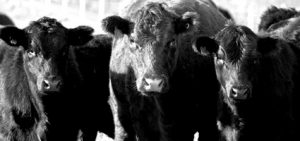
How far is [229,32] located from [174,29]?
0.69 m

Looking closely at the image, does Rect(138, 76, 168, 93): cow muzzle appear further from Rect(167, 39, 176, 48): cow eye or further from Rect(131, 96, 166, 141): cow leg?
Rect(131, 96, 166, 141): cow leg

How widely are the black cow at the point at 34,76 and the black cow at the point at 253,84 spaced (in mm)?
1743

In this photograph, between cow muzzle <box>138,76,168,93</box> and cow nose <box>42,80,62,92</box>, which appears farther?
cow nose <box>42,80,62,92</box>

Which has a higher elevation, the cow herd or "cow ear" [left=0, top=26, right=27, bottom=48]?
"cow ear" [left=0, top=26, right=27, bottom=48]

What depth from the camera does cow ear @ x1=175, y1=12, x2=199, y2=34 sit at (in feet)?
29.3

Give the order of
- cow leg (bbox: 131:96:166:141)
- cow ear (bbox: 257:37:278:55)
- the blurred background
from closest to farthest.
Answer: cow ear (bbox: 257:37:278:55), cow leg (bbox: 131:96:166:141), the blurred background

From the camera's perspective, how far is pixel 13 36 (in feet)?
29.9

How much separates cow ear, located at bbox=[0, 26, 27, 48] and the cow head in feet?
3.42

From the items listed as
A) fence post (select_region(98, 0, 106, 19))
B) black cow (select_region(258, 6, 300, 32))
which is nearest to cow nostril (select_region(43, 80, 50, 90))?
black cow (select_region(258, 6, 300, 32))

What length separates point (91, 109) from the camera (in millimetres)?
10180

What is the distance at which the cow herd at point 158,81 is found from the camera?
8.61m

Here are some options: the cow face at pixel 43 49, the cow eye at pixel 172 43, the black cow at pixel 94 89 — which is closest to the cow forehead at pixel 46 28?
the cow face at pixel 43 49

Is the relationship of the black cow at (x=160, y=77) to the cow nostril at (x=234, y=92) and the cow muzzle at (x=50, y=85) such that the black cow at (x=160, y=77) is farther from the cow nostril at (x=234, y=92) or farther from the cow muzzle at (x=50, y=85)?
the cow muzzle at (x=50, y=85)

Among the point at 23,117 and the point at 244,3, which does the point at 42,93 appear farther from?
the point at 244,3
